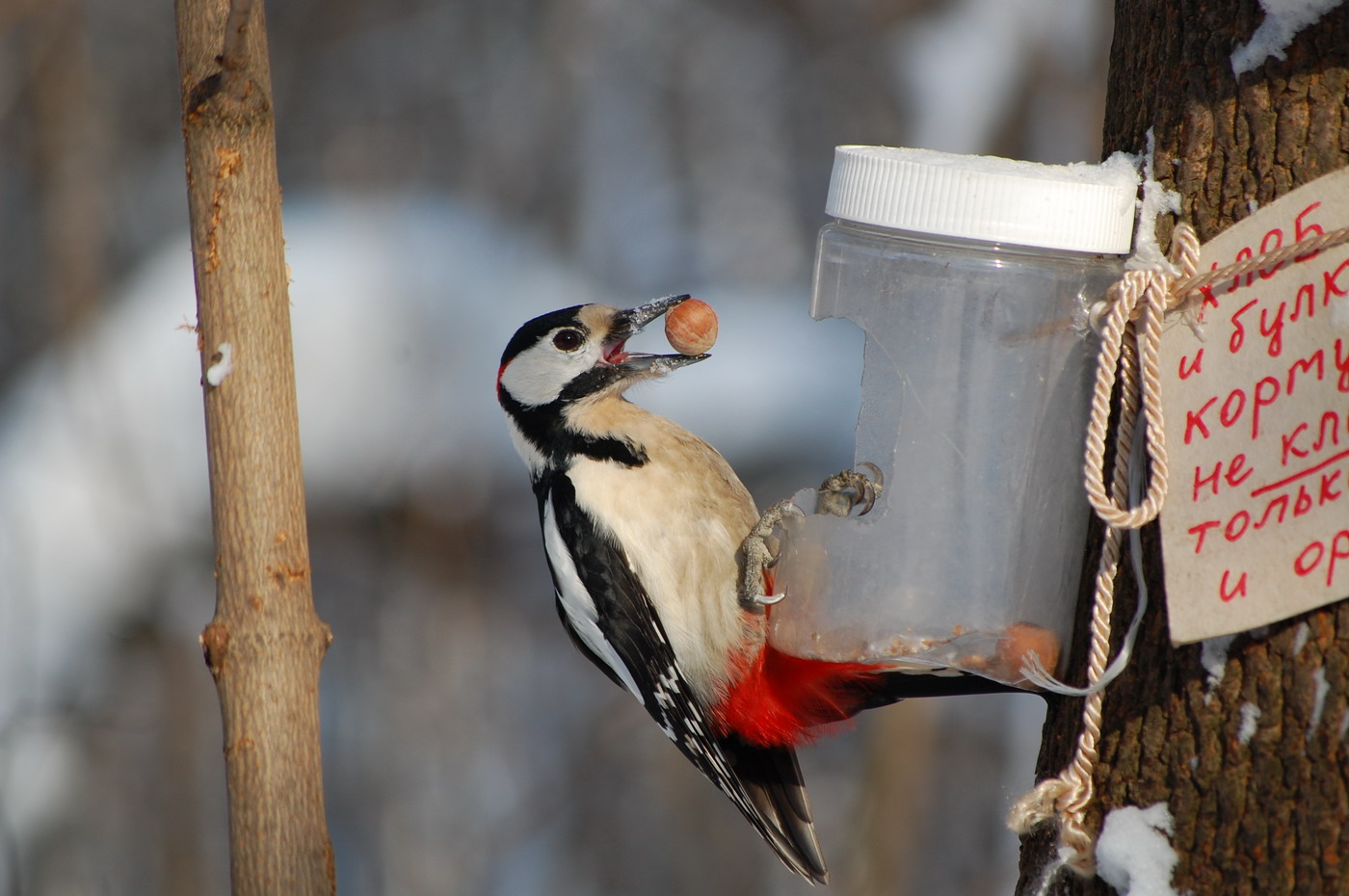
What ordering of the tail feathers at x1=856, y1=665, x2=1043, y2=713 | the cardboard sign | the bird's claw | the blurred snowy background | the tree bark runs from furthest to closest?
1. the blurred snowy background
2. the tail feathers at x1=856, y1=665, x2=1043, y2=713
3. the bird's claw
4. the tree bark
5. the cardboard sign

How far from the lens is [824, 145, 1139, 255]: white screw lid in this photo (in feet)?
3.85

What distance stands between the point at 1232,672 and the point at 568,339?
5.12 ft

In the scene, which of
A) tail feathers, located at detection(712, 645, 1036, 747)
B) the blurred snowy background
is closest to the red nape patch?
tail feathers, located at detection(712, 645, 1036, 747)

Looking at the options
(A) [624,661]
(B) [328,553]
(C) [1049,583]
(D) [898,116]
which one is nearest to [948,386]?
(C) [1049,583]

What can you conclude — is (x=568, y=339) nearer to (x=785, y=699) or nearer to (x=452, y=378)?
(x=785, y=699)

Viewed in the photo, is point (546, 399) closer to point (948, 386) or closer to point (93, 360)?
point (948, 386)

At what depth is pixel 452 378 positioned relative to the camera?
5.05 meters

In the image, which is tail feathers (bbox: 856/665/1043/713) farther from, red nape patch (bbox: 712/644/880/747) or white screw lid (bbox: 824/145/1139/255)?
white screw lid (bbox: 824/145/1139/255)

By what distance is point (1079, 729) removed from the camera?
49.6 inches

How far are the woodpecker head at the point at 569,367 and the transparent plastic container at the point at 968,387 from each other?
837mm

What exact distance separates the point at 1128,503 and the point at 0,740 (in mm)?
3848

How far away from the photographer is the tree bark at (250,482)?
1.37m

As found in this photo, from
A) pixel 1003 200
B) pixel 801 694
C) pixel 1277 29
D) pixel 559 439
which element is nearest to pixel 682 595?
pixel 801 694

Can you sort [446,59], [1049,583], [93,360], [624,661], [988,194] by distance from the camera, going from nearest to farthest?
[988,194], [1049,583], [624,661], [93,360], [446,59]
